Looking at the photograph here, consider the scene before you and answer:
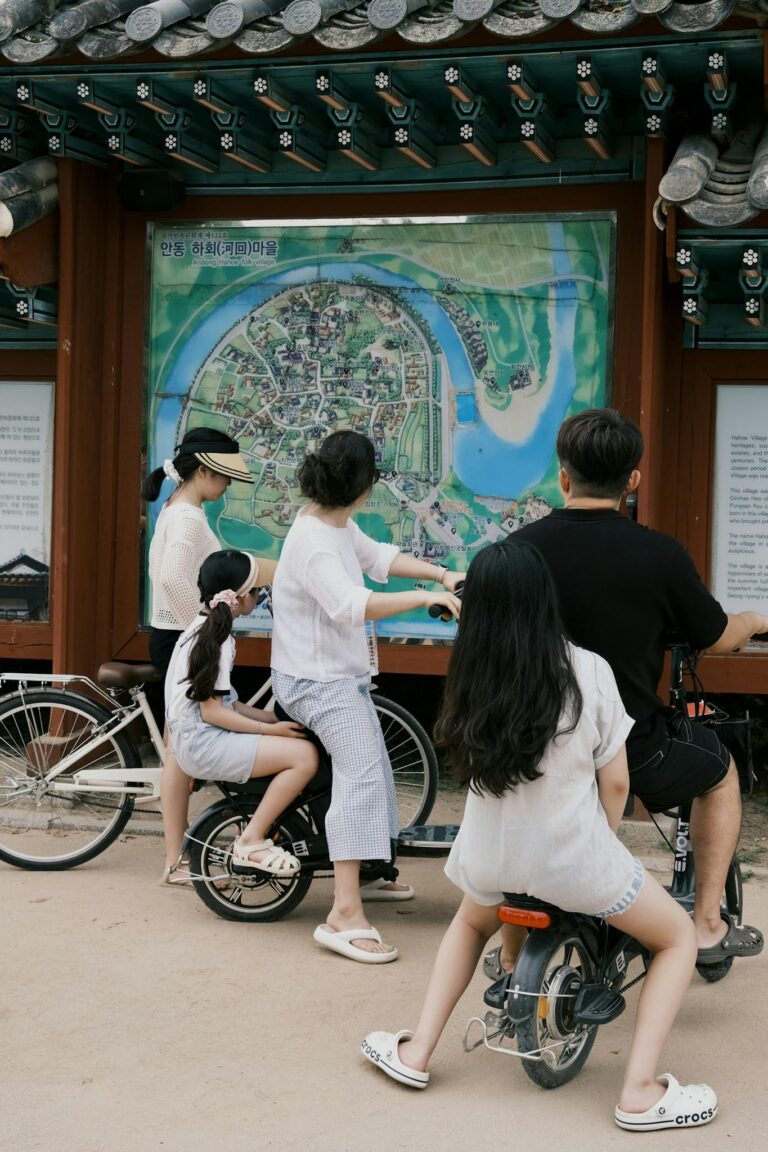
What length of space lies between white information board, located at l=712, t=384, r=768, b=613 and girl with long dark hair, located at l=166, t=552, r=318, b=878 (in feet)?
8.71

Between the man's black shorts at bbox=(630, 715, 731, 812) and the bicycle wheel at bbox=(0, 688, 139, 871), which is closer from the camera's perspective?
the man's black shorts at bbox=(630, 715, 731, 812)

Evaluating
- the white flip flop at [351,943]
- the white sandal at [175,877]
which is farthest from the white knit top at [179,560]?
the white flip flop at [351,943]

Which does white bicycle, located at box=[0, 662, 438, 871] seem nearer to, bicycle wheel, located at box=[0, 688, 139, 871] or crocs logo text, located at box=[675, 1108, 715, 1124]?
bicycle wheel, located at box=[0, 688, 139, 871]

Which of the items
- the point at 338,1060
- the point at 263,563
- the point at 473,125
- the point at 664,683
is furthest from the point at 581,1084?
the point at 473,125

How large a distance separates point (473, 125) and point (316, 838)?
11.0ft

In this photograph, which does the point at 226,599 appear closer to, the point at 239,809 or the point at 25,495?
the point at 239,809

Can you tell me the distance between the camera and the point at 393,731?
6.65 meters

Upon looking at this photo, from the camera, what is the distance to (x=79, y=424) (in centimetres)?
741

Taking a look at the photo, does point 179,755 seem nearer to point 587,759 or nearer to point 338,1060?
point 338,1060

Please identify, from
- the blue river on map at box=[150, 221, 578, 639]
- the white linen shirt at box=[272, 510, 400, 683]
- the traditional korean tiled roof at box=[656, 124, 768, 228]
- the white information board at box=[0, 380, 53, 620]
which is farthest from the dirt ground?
the traditional korean tiled roof at box=[656, 124, 768, 228]

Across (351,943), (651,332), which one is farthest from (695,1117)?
(651,332)

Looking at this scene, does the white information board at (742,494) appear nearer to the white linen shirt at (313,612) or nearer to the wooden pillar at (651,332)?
the wooden pillar at (651,332)

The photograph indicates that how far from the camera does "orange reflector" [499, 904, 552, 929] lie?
3793 mm

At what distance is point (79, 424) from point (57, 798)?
1.95 m
